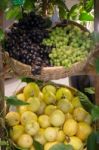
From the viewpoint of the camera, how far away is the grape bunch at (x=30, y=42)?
1.04m

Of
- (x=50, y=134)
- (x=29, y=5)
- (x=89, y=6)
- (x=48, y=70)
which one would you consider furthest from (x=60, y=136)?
(x=89, y=6)

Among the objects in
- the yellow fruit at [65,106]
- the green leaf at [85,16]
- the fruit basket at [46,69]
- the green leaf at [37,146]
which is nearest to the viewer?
the fruit basket at [46,69]

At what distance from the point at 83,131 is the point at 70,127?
5 centimetres

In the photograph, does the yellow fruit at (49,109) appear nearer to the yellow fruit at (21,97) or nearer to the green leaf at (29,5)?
the yellow fruit at (21,97)

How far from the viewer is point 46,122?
3.96ft

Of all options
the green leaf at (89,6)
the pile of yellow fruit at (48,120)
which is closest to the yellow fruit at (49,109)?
the pile of yellow fruit at (48,120)

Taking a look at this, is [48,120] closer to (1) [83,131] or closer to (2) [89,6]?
(1) [83,131]

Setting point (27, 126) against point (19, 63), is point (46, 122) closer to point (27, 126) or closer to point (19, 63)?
point (27, 126)

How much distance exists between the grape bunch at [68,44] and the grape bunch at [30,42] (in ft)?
0.07

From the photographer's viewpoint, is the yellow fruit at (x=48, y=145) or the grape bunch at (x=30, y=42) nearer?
the grape bunch at (x=30, y=42)

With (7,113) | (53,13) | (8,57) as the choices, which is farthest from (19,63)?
(53,13)

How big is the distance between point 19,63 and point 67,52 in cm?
15

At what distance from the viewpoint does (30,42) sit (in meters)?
1.08

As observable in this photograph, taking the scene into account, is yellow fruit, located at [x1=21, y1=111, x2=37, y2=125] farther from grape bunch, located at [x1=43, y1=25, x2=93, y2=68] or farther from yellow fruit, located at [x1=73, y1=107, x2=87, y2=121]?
grape bunch, located at [x1=43, y1=25, x2=93, y2=68]
